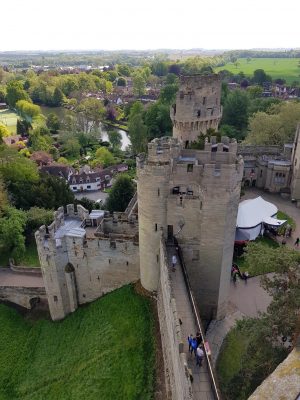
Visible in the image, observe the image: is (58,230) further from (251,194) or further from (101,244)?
(251,194)

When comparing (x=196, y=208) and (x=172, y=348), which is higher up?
(x=196, y=208)

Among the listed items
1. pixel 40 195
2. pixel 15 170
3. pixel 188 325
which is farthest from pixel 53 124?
pixel 188 325

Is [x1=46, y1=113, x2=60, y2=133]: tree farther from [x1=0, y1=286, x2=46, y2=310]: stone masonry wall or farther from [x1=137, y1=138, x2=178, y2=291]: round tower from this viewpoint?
[x1=137, y1=138, x2=178, y2=291]: round tower

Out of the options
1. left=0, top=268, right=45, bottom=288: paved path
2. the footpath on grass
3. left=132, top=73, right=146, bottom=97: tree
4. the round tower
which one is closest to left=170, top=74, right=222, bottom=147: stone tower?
the round tower

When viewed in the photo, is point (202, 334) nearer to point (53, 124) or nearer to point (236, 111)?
point (236, 111)

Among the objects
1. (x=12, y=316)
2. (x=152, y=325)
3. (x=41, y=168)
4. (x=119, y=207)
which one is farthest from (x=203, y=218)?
(x=41, y=168)

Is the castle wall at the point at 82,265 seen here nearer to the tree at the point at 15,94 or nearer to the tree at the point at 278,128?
the tree at the point at 278,128
